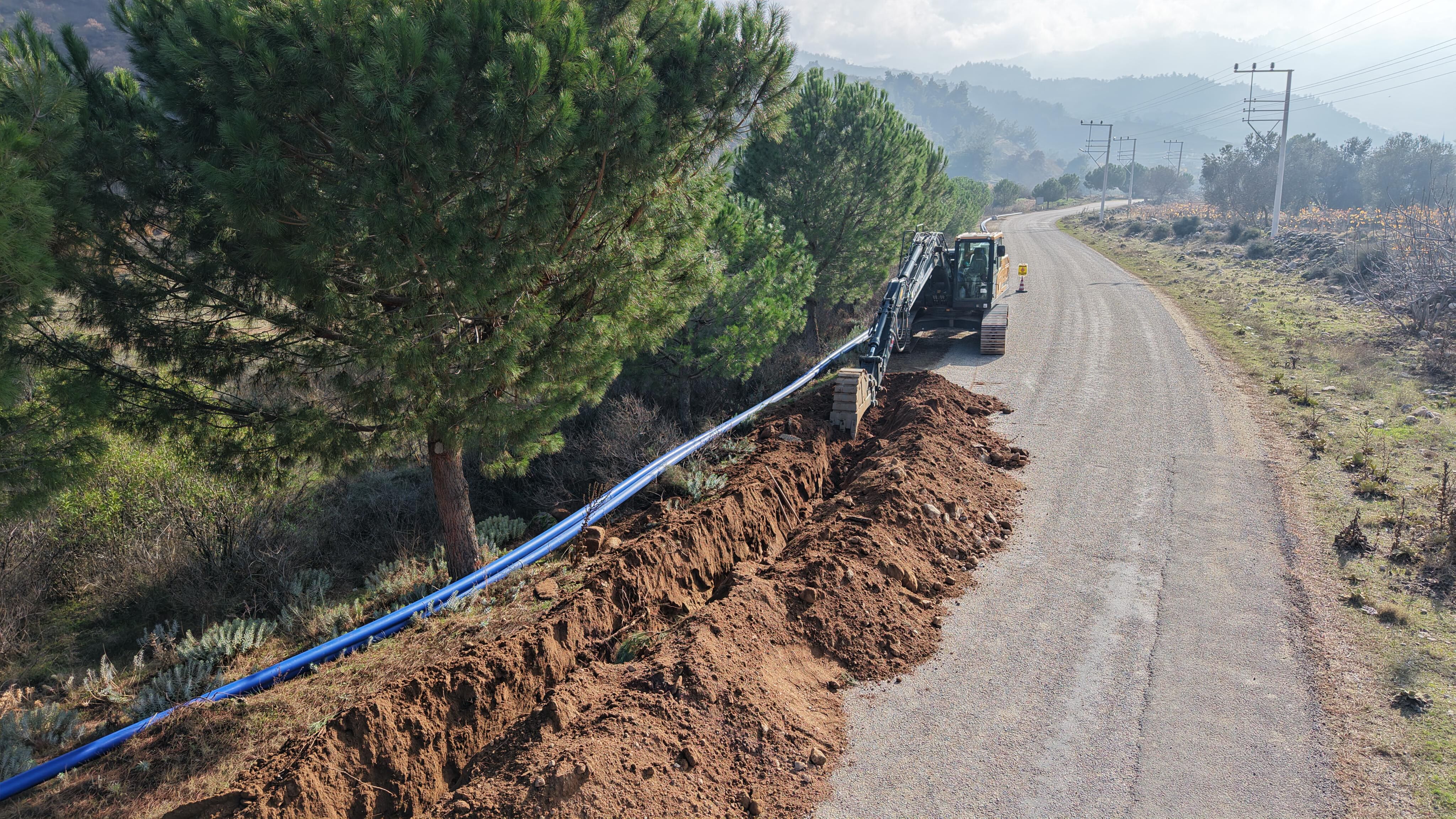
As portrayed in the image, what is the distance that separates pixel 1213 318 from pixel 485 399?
22857 mm

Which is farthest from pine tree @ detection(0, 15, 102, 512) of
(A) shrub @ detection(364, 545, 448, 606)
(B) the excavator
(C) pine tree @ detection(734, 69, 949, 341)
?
(C) pine tree @ detection(734, 69, 949, 341)

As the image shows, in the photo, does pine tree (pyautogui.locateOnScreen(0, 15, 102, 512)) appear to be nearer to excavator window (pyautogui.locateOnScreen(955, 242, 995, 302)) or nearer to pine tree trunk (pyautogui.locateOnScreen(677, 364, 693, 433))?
pine tree trunk (pyautogui.locateOnScreen(677, 364, 693, 433))

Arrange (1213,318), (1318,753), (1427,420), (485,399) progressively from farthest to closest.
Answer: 1. (1213,318)
2. (1427,420)
3. (485,399)
4. (1318,753)

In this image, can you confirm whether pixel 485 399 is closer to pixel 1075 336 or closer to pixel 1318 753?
pixel 1318 753

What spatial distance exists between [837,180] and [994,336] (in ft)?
18.3

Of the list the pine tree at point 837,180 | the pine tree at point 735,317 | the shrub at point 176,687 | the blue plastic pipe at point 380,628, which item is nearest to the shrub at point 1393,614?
the blue plastic pipe at point 380,628

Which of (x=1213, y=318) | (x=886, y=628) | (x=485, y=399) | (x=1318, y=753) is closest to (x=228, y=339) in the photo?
(x=485, y=399)

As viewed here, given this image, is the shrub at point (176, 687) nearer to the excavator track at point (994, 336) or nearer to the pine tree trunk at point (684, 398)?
Result: the pine tree trunk at point (684, 398)

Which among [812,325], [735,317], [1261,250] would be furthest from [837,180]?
[1261,250]

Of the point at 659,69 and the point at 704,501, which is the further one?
the point at 704,501

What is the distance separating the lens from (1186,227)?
174 ft

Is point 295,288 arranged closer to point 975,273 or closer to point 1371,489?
point 1371,489

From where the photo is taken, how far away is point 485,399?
7.49 m

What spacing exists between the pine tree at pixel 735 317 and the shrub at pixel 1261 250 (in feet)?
112
